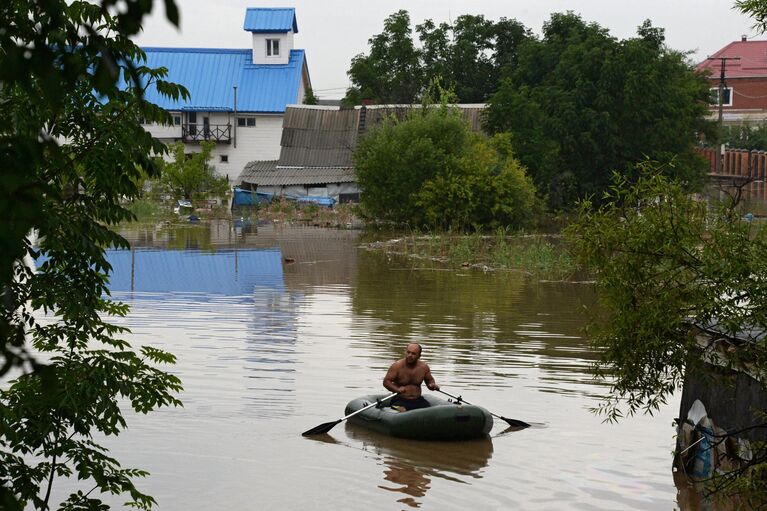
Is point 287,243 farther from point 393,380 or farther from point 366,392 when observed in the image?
point 393,380

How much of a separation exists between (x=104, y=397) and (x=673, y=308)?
471 centimetres

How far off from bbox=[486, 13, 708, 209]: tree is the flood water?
2184 cm

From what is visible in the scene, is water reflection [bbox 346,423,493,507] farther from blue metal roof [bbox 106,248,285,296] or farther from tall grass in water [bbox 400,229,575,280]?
tall grass in water [bbox 400,229,575,280]

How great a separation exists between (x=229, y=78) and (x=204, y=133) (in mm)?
4282

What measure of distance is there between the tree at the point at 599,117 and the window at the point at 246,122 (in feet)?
72.2

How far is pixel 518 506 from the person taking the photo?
43.5 feet

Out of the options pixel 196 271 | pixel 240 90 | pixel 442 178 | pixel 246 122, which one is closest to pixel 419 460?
pixel 196 271

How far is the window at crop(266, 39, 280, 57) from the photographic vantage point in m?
78.1

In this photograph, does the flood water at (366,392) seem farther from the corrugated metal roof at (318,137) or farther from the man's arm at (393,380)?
the corrugated metal roof at (318,137)

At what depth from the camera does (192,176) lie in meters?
68.2

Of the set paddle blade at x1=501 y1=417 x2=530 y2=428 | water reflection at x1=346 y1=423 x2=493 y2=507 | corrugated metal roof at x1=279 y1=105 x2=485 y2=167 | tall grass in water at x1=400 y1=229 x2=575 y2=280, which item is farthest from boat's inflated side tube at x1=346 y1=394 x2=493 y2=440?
corrugated metal roof at x1=279 y1=105 x2=485 y2=167

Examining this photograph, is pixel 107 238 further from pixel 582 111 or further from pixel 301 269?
pixel 582 111

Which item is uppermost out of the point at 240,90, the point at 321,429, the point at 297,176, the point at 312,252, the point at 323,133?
the point at 240,90

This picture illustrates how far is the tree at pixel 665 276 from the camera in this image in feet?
32.1
